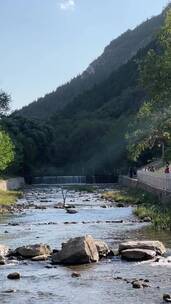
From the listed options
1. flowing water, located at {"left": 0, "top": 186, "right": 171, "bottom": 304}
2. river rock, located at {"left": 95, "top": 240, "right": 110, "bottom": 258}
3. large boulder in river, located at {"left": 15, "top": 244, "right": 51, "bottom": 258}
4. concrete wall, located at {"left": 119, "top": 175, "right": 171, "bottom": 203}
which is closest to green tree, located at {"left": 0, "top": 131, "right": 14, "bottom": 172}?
concrete wall, located at {"left": 119, "top": 175, "right": 171, "bottom": 203}

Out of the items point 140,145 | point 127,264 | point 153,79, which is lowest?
point 127,264

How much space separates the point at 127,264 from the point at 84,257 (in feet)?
5.85

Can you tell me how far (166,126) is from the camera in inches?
1746

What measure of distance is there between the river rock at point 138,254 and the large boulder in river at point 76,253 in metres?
1.46

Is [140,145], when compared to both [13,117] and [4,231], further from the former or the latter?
[13,117]

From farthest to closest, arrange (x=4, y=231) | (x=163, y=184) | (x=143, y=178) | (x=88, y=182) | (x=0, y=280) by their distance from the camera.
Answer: (x=88, y=182) → (x=143, y=178) → (x=163, y=184) → (x=4, y=231) → (x=0, y=280)

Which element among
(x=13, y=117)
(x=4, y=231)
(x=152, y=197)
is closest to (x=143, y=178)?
(x=152, y=197)

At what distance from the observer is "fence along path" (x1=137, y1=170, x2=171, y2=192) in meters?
65.0

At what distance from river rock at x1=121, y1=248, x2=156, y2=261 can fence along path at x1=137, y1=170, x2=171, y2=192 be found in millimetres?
35278

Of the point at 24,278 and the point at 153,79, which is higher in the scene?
the point at 153,79

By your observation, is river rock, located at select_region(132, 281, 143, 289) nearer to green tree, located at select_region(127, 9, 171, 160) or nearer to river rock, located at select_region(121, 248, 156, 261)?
river rock, located at select_region(121, 248, 156, 261)

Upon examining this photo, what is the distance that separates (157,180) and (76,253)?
161 ft

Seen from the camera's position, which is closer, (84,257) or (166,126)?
(84,257)

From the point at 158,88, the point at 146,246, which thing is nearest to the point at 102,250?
the point at 146,246
